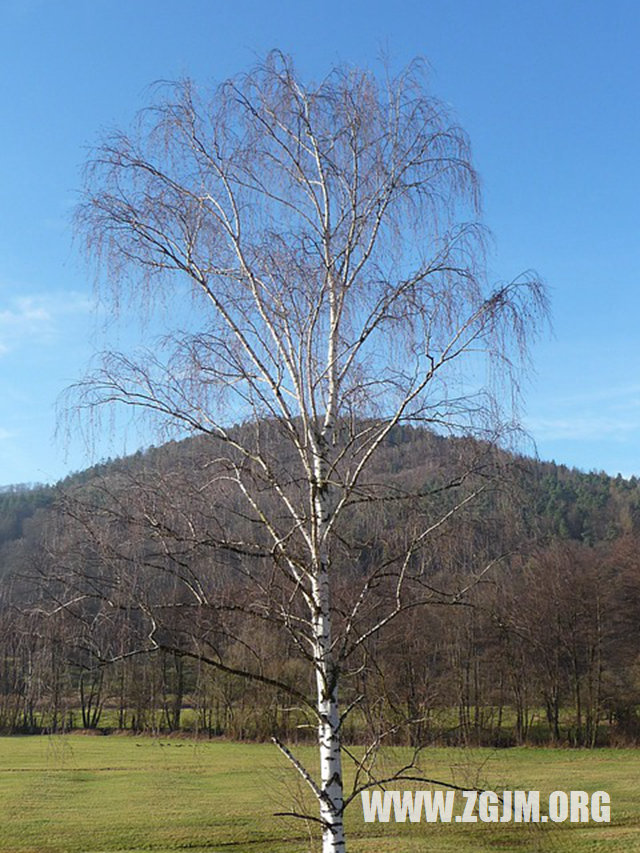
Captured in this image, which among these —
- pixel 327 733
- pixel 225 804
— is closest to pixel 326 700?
pixel 327 733

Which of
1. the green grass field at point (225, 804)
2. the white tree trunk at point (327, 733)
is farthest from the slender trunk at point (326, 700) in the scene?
the green grass field at point (225, 804)

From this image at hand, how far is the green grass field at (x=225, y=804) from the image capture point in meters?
17.0

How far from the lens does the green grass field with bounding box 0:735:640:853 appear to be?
16969 mm

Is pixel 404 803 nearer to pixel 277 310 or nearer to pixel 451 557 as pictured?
pixel 451 557

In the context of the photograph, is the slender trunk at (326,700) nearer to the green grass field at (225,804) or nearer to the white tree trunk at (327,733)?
the white tree trunk at (327,733)

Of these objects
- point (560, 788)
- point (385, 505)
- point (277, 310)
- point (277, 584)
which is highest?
point (277, 310)

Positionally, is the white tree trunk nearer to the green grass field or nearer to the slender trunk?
the slender trunk

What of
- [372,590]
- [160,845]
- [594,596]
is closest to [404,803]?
[160,845]

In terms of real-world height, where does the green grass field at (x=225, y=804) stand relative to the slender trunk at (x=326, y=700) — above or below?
below

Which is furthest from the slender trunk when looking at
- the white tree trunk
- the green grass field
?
the green grass field

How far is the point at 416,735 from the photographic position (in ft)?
25.9

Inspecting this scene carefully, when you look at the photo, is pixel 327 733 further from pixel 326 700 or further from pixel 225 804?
pixel 225 804

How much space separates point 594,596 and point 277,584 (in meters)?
38.4

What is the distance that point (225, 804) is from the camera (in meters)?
23.1
